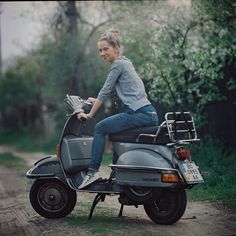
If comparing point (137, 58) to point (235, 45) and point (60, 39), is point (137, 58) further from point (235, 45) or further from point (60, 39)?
point (60, 39)

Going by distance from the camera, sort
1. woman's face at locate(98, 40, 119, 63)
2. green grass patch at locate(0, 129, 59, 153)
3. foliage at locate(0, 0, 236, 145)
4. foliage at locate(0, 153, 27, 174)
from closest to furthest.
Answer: woman's face at locate(98, 40, 119, 63)
foliage at locate(0, 0, 236, 145)
foliage at locate(0, 153, 27, 174)
green grass patch at locate(0, 129, 59, 153)

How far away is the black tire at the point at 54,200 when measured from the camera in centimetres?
793

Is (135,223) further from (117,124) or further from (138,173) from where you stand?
(117,124)

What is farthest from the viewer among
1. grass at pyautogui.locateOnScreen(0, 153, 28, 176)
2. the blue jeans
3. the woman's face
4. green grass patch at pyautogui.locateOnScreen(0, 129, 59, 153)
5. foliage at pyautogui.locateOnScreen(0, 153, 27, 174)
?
green grass patch at pyautogui.locateOnScreen(0, 129, 59, 153)

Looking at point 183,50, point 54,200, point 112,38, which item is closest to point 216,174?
point 183,50

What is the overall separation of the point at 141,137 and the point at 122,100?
0.53 metres

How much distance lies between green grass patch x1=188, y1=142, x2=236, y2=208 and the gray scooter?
182 centimetres

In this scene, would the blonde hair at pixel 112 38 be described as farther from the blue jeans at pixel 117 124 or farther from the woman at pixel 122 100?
the blue jeans at pixel 117 124

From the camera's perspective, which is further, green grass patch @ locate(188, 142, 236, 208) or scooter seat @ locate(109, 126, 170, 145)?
green grass patch @ locate(188, 142, 236, 208)

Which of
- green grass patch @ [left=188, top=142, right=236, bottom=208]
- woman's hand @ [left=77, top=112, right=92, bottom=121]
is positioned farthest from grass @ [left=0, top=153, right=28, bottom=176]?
woman's hand @ [left=77, top=112, right=92, bottom=121]

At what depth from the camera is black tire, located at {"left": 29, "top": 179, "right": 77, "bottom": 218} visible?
793cm

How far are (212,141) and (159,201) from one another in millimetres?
6773

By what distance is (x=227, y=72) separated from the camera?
13836 millimetres

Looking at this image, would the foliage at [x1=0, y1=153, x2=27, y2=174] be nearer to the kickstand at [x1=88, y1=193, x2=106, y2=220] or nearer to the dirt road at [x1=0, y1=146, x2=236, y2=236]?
the dirt road at [x1=0, y1=146, x2=236, y2=236]
